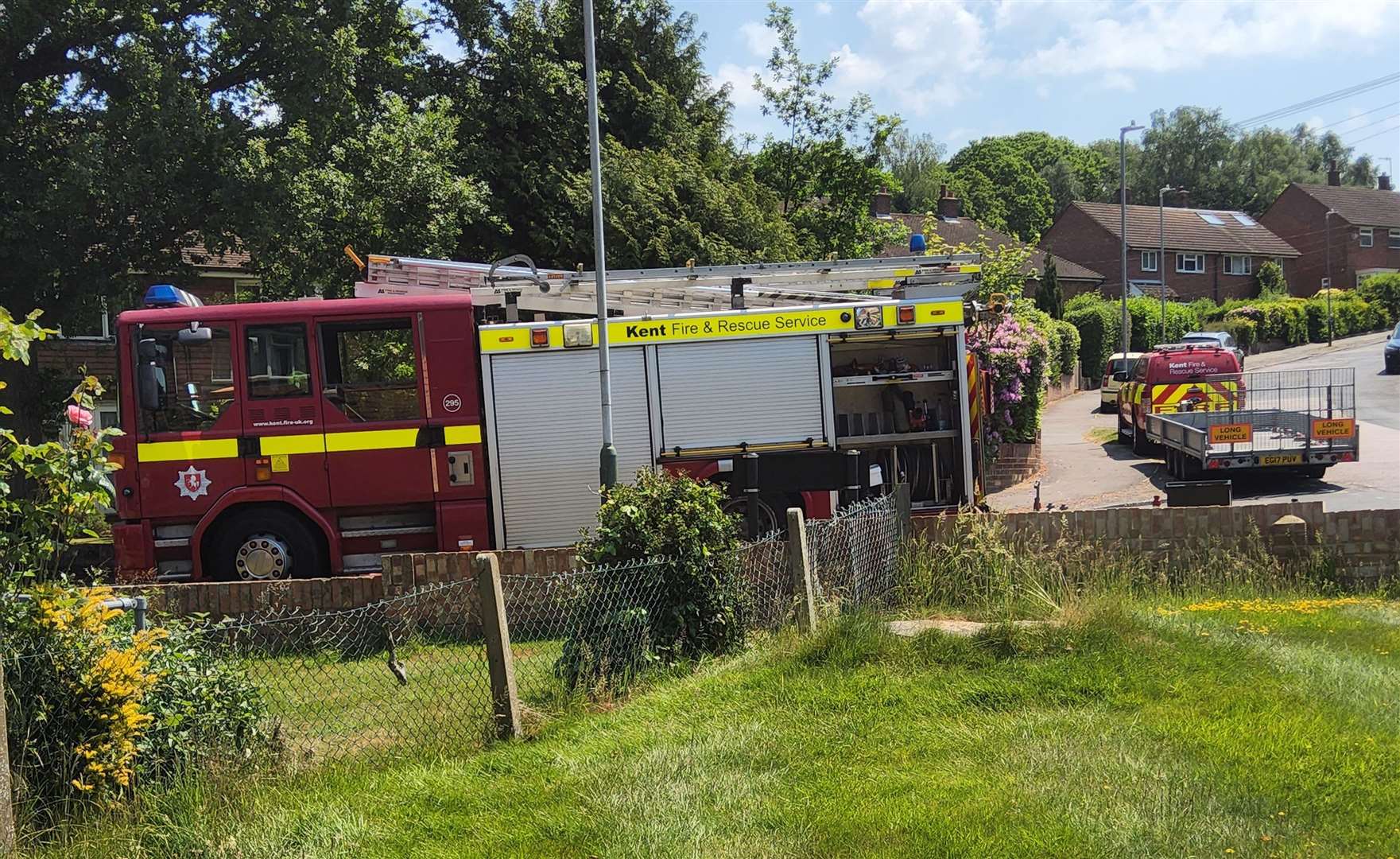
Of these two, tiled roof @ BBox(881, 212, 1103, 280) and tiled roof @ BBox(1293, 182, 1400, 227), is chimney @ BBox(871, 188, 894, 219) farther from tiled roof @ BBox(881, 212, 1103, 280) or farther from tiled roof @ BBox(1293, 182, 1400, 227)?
tiled roof @ BBox(1293, 182, 1400, 227)

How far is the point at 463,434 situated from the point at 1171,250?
63166mm

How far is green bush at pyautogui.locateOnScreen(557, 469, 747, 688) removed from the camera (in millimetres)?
6832

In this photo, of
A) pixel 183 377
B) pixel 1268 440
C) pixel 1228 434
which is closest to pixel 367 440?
pixel 183 377

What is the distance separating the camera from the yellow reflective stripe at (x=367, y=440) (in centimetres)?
1053

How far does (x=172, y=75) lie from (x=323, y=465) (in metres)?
8.25

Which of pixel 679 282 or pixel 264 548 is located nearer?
pixel 264 548

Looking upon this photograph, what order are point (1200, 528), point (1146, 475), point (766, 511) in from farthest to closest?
1. point (1146, 475)
2. point (766, 511)
3. point (1200, 528)

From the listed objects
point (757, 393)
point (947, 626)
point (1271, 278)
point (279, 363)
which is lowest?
point (947, 626)

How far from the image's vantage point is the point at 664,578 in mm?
7152

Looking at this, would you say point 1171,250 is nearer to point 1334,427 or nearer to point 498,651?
point 1334,427

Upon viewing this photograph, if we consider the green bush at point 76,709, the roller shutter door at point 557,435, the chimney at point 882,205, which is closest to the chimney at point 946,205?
the chimney at point 882,205

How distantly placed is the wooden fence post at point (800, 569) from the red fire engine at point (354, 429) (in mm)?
2680

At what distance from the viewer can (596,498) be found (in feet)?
36.8

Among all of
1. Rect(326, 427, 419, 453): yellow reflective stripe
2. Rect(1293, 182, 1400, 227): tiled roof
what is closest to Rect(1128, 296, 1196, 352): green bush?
Rect(1293, 182, 1400, 227): tiled roof
